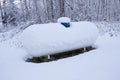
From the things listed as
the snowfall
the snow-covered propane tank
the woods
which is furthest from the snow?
the woods

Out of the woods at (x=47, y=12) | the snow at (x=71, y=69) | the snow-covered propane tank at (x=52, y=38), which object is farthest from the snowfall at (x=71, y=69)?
the woods at (x=47, y=12)

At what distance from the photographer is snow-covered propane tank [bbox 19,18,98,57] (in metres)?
5.56

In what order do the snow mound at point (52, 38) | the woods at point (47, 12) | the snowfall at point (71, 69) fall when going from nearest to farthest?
the snowfall at point (71, 69), the snow mound at point (52, 38), the woods at point (47, 12)

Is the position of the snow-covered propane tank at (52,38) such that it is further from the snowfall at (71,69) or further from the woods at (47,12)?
the woods at (47,12)

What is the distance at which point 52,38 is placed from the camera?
572cm

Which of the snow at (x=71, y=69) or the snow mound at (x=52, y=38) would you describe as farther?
the snow mound at (x=52, y=38)

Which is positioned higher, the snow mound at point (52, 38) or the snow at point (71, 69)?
the snow mound at point (52, 38)

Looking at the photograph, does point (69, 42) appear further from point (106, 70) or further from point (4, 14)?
point (4, 14)

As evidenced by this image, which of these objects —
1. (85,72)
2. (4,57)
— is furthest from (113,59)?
(4,57)

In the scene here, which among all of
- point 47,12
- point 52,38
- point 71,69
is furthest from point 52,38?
point 47,12

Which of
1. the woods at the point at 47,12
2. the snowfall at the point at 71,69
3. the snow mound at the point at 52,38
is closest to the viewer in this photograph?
the snowfall at the point at 71,69

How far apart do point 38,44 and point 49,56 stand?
0.67m

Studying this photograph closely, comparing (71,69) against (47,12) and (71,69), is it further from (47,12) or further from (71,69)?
(47,12)

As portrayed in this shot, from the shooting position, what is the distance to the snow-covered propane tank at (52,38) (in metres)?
5.56
